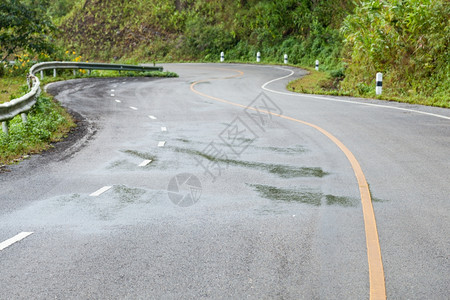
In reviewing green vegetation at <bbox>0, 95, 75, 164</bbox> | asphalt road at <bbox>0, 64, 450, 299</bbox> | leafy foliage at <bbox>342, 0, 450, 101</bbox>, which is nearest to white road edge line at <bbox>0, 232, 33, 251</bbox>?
asphalt road at <bbox>0, 64, 450, 299</bbox>

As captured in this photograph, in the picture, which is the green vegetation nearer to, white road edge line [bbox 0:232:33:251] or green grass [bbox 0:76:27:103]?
white road edge line [bbox 0:232:33:251]

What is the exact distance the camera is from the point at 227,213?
19.2ft

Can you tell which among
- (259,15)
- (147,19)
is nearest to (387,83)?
(259,15)

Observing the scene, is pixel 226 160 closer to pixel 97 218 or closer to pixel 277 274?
pixel 97 218

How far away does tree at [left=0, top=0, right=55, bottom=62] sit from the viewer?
1027 inches

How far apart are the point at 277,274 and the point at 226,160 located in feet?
14.9

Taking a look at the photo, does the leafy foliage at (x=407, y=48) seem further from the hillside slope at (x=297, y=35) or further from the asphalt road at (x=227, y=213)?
the asphalt road at (x=227, y=213)

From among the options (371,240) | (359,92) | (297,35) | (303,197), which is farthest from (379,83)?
(297,35)

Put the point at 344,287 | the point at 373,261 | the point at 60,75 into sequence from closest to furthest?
the point at 344,287 → the point at 373,261 → the point at 60,75

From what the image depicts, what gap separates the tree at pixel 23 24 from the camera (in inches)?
1027

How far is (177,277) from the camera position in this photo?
4223mm

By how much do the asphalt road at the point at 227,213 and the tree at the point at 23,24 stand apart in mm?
16449

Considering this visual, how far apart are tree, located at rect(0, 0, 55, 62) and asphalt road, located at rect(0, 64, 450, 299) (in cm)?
1645

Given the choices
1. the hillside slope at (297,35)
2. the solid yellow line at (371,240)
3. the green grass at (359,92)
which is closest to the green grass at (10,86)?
the green grass at (359,92)
